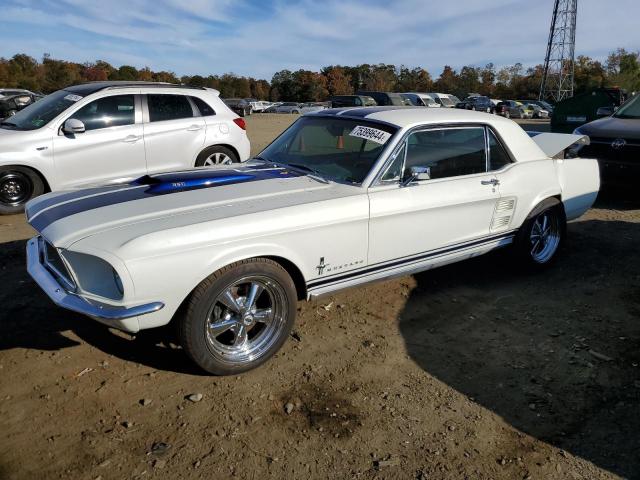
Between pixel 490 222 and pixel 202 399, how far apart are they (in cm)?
281

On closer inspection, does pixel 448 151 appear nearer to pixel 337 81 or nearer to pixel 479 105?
pixel 479 105

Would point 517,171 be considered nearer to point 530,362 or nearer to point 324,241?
point 530,362

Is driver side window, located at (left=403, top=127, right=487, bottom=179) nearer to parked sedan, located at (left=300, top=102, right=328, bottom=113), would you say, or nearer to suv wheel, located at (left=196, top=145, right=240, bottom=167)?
parked sedan, located at (left=300, top=102, right=328, bottom=113)

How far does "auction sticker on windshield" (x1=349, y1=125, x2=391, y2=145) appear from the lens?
3.91 metres

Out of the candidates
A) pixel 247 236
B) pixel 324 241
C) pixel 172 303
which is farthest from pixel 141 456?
pixel 324 241

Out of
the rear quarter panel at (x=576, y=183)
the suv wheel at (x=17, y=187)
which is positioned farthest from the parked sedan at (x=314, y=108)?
the suv wheel at (x=17, y=187)

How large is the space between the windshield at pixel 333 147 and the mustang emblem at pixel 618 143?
531 centimetres

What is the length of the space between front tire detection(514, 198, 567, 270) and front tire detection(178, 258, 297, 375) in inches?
101

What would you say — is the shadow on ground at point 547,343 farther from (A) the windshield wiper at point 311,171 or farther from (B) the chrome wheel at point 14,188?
(B) the chrome wheel at point 14,188

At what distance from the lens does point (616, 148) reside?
7.61 metres

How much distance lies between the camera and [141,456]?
2.58m

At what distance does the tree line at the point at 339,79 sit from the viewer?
205ft

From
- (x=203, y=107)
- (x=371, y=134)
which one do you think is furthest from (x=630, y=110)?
(x=203, y=107)

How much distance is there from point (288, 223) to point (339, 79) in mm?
94461
